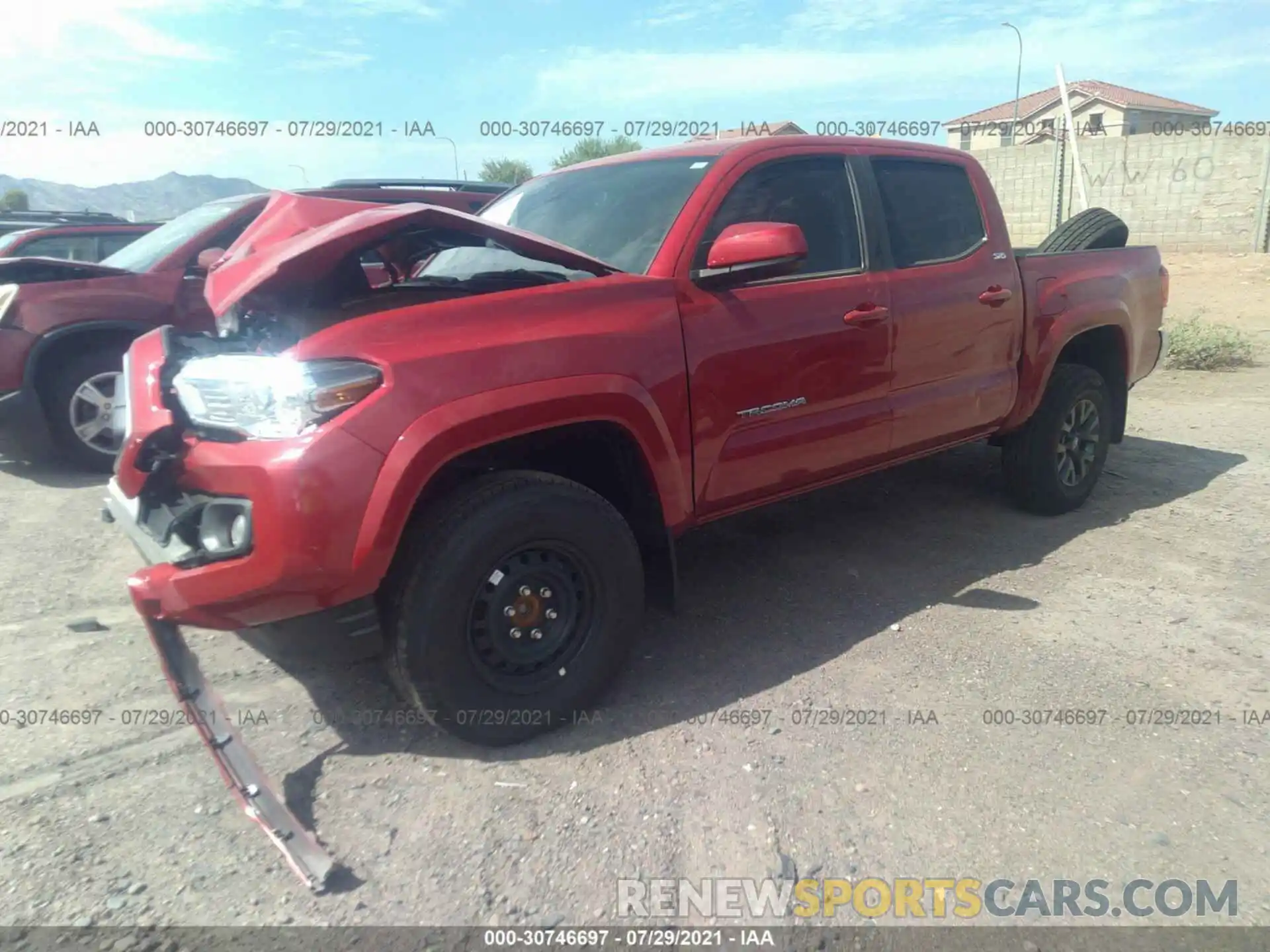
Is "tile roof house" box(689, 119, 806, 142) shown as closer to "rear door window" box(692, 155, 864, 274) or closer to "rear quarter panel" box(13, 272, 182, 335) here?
"rear door window" box(692, 155, 864, 274)

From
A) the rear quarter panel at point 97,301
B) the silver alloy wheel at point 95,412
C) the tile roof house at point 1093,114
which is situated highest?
the tile roof house at point 1093,114

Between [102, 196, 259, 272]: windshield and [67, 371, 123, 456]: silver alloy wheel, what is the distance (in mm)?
849

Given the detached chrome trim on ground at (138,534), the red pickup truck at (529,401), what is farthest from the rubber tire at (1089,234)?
the detached chrome trim on ground at (138,534)

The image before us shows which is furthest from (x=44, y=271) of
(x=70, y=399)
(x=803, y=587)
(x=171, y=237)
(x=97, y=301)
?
(x=803, y=587)

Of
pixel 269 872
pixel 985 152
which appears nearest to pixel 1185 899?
pixel 269 872

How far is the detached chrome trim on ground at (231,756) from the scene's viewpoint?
2.34 m

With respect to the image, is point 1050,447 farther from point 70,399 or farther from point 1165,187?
point 1165,187

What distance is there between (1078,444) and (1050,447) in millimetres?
321

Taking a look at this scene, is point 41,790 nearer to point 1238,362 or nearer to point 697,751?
point 697,751

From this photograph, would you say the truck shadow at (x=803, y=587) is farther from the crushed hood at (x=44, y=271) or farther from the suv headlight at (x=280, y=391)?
the crushed hood at (x=44, y=271)

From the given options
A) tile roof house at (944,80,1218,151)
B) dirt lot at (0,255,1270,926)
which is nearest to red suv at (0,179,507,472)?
dirt lot at (0,255,1270,926)

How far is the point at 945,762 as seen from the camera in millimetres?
2805

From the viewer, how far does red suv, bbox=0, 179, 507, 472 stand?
5.40 meters

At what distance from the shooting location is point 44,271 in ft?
18.4
